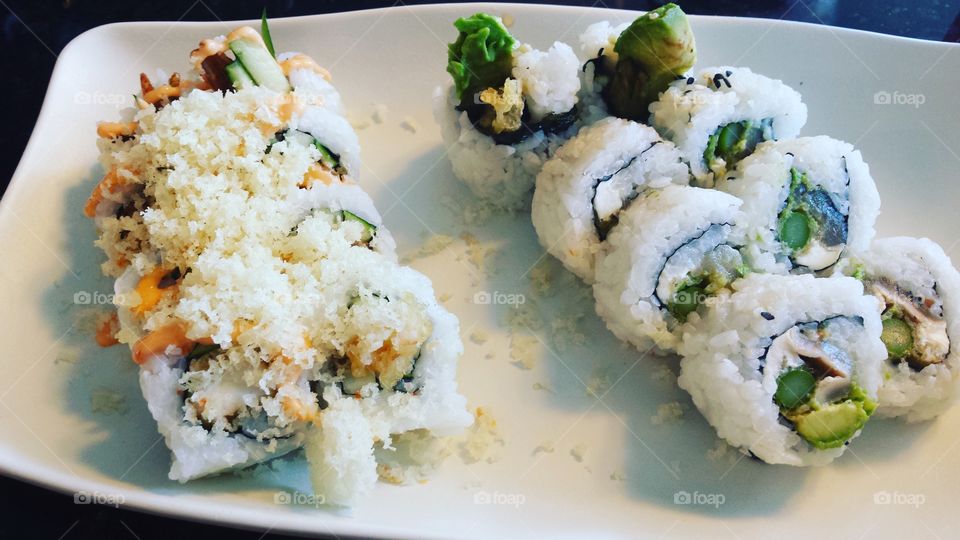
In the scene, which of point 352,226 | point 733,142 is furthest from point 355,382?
point 733,142

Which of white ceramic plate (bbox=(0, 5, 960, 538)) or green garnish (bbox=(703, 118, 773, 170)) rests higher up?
green garnish (bbox=(703, 118, 773, 170))

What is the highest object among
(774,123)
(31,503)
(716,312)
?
(774,123)

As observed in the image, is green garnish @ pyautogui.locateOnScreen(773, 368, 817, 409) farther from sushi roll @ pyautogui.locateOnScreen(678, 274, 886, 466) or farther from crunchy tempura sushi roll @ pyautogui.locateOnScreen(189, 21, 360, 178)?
crunchy tempura sushi roll @ pyautogui.locateOnScreen(189, 21, 360, 178)

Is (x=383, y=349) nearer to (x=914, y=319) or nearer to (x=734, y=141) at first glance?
(x=734, y=141)

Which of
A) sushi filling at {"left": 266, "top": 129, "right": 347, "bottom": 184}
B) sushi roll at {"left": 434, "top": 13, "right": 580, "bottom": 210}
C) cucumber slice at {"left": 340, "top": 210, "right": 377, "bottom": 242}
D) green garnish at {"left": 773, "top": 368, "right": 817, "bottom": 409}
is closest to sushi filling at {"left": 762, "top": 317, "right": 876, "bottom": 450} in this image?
green garnish at {"left": 773, "top": 368, "right": 817, "bottom": 409}

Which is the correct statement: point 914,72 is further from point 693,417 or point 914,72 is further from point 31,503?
point 31,503

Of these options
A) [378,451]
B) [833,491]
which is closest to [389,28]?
[378,451]
